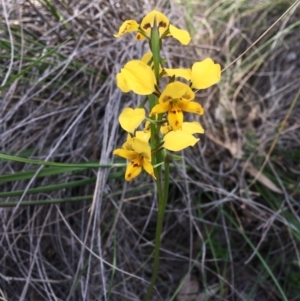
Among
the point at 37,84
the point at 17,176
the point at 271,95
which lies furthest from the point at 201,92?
the point at 17,176

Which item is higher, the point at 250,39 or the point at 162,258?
Result: the point at 250,39

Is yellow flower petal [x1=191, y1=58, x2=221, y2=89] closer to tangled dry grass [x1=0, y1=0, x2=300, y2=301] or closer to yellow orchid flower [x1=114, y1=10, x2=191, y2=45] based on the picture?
yellow orchid flower [x1=114, y1=10, x2=191, y2=45]

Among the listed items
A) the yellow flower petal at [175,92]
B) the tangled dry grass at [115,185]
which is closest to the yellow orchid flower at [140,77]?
the yellow flower petal at [175,92]

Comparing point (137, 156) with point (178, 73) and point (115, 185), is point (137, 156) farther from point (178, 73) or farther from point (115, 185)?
point (115, 185)

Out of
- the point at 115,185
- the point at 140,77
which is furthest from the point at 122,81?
the point at 115,185

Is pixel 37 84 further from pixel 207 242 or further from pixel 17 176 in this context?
pixel 207 242

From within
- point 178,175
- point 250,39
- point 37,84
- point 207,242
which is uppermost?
point 37,84

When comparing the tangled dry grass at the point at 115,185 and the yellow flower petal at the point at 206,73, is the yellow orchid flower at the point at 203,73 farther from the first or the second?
the tangled dry grass at the point at 115,185
